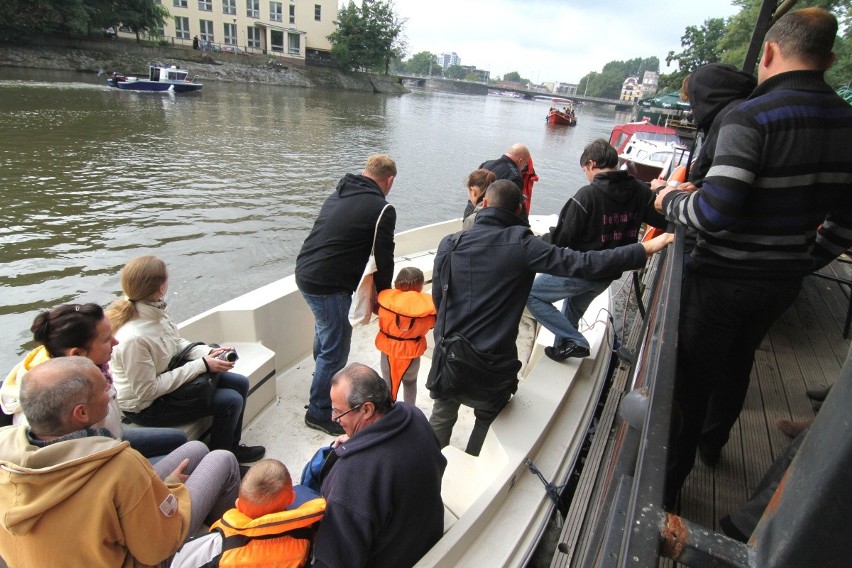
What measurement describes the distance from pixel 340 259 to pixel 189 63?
41.5m

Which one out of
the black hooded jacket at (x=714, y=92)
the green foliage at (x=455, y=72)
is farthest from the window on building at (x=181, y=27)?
the green foliage at (x=455, y=72)

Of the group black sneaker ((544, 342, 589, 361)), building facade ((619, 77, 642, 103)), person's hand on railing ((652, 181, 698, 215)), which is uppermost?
building facade ((619, 77, 642, 103))

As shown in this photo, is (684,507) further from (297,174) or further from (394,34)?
(394,34)

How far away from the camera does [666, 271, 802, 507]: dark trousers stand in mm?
1558

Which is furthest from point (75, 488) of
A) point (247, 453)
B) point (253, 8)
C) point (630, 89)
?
point (630, 89)

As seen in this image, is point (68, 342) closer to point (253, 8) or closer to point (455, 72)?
point (253, 8)

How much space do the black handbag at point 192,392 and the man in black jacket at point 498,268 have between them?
108cm

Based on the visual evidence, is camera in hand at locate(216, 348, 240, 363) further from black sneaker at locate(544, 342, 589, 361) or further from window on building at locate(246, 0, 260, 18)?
window on building at locate(246, 0, 260, 18)

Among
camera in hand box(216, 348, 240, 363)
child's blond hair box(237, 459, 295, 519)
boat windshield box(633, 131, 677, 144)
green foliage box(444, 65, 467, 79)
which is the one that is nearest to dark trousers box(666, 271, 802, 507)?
child's blond hair box(237, 459, 295, 519)

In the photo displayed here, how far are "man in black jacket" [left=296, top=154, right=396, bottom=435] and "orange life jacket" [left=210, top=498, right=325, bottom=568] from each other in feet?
4.45

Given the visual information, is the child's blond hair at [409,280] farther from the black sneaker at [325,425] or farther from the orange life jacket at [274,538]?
the orange life jacket at [274,538]

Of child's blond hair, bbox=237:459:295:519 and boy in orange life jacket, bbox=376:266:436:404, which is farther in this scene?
boy in orange life jacket, bbox=376:266:436:404

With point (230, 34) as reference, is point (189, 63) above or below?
below

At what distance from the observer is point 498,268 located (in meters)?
2.00
